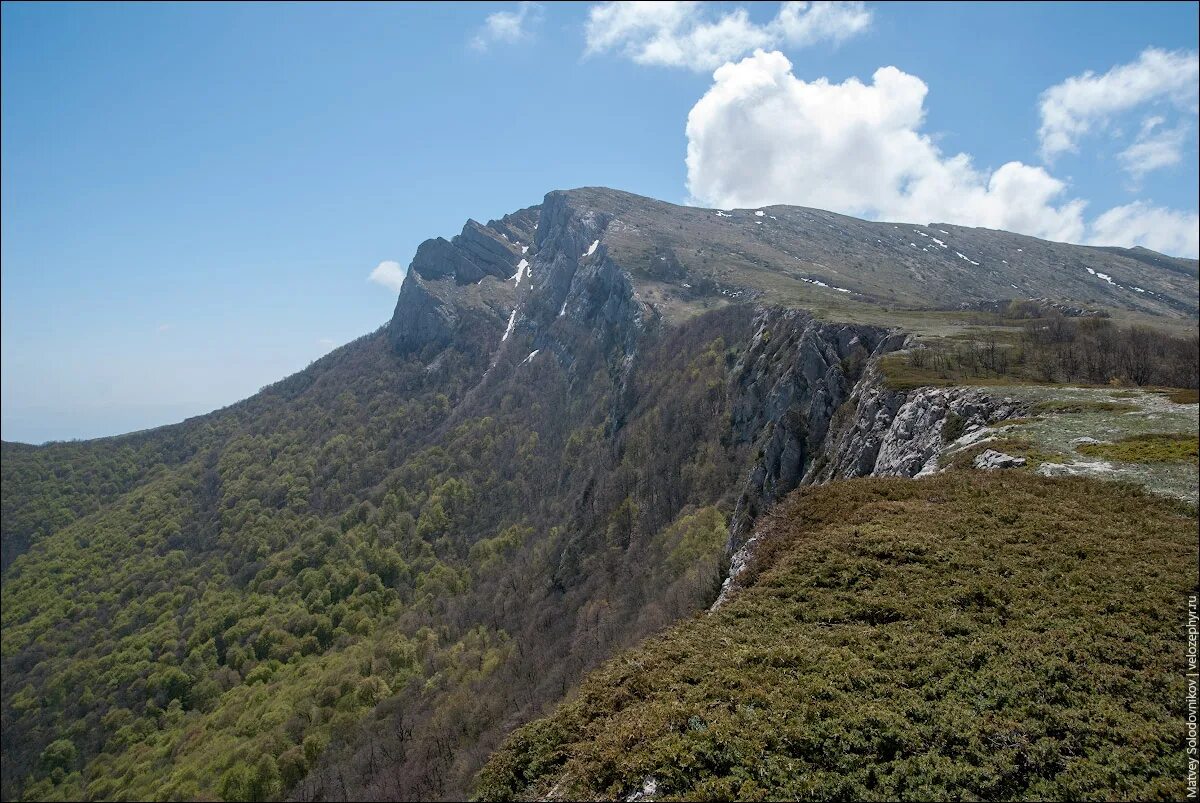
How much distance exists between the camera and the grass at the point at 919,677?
1174 centimetres

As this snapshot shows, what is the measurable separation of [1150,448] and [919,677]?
905 inches

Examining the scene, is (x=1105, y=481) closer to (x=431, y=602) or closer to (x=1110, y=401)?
(x=1110, y=401)

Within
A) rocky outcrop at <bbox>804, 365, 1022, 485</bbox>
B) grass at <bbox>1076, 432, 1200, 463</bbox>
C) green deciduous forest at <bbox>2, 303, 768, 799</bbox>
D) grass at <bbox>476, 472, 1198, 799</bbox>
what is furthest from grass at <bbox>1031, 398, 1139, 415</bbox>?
green deciduous forest at <bbox>2, 303, 768, 799</bbox>

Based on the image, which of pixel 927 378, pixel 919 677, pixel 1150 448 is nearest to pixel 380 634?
pixel 927 378

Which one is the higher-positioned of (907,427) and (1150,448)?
(907,427)

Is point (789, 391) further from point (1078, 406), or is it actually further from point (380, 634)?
point (380, 634)

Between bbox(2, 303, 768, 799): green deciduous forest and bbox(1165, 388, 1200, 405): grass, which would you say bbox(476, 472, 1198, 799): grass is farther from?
bbox(2, 303, 768, 799): green deciduous forest

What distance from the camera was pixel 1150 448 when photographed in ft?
91.0

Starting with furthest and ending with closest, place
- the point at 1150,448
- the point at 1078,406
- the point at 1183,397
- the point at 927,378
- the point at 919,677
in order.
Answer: the point at 927,378
the point at 1183,397
the point at 1078,406
the point at 1150,448
the point at 919,677

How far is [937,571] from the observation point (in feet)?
65.1

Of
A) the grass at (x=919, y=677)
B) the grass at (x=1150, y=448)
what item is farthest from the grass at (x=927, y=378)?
the grass at (x=919, y=677)

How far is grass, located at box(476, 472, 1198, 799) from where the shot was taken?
38.5 ft

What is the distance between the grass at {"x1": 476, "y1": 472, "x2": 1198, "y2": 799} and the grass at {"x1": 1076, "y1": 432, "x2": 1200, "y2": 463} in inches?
202

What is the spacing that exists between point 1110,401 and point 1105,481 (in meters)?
16.3
